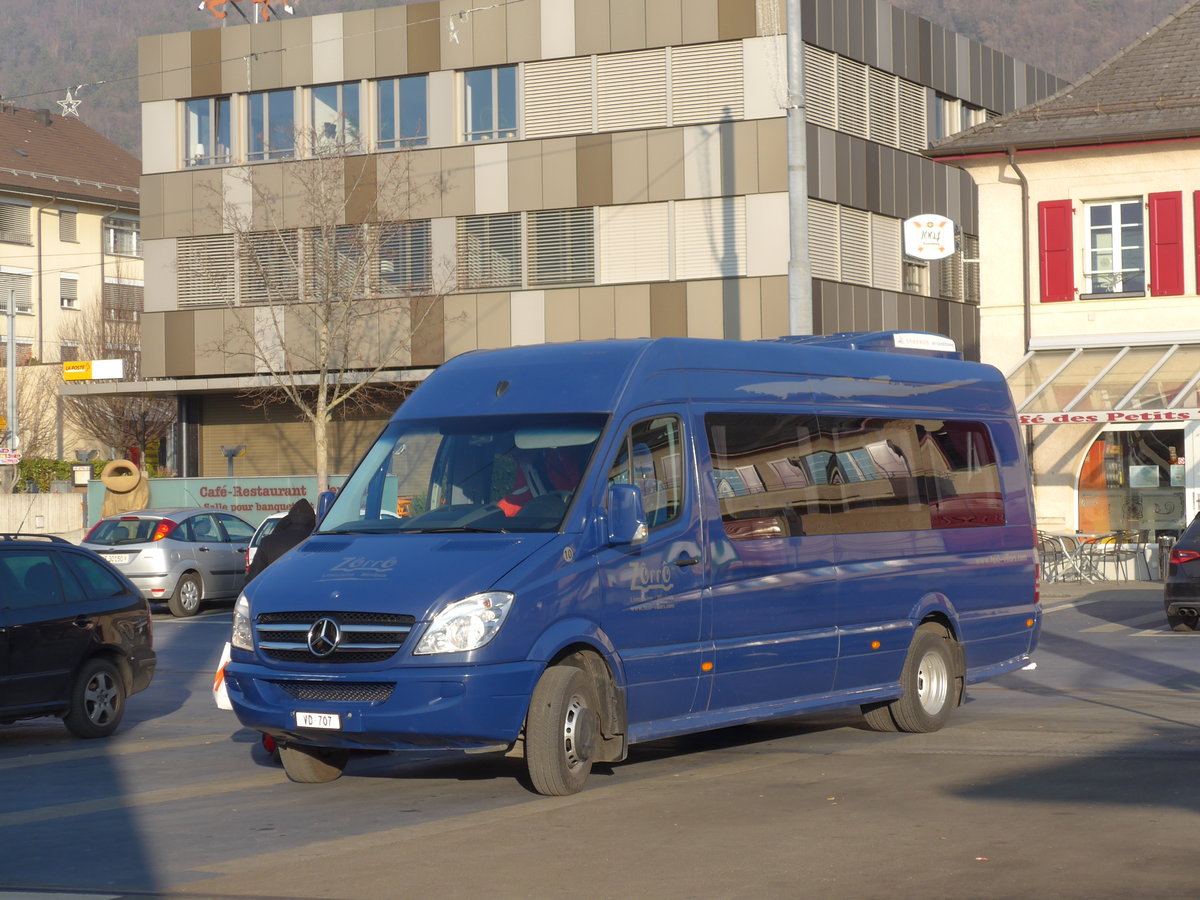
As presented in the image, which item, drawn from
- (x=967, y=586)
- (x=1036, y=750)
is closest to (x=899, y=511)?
(x=967, y=586)

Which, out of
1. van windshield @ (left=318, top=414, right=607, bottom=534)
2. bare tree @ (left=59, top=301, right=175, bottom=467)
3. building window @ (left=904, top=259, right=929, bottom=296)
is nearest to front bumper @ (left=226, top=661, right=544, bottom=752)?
van windshield @ (left=318, top=414, right=607, bottom=534)

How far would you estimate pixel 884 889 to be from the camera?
7070mm

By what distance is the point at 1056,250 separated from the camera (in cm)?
2936

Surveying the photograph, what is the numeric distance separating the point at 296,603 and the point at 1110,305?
22.3 metres

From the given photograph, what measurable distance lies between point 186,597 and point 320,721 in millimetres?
17685

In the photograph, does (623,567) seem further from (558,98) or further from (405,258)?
(405,258)

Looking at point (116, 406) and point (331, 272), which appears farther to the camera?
point (116, 406)

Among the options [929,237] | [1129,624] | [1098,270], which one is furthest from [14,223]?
[1129,624]

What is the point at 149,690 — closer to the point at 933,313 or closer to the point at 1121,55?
the point at 1121,55

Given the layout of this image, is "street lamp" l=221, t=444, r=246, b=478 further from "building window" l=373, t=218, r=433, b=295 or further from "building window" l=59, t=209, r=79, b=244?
"building window" l=59, t=209, r=79, b=244

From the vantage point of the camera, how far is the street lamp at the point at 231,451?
4356 cm

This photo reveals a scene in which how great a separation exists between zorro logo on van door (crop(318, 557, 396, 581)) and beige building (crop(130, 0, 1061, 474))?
2760 cm

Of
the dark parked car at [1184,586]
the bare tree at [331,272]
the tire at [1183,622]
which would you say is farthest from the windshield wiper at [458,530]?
the bare tree at [331,272]

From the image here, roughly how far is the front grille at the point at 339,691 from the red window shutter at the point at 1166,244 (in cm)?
2226
